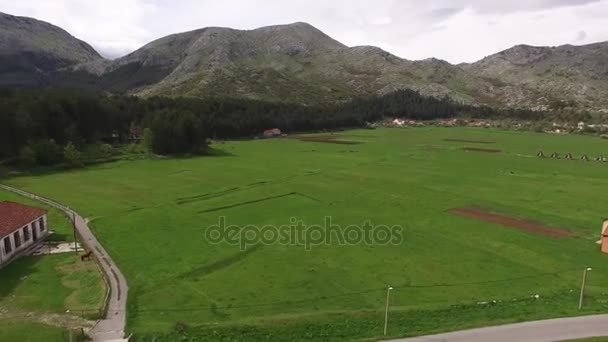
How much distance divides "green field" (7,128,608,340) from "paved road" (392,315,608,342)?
125 cm

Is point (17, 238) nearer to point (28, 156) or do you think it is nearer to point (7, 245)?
point (7, 245)

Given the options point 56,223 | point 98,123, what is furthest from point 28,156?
point 56,223

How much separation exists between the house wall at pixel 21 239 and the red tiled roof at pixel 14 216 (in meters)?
0.43

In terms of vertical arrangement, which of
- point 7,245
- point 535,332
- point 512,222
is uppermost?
point 7,245

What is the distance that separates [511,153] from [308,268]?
110342 mm

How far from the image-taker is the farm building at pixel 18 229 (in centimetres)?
4056

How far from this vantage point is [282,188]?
75.7 meters

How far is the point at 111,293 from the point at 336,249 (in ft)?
68.6

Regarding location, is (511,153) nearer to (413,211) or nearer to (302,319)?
(413,211)

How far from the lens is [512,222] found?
5725 cm

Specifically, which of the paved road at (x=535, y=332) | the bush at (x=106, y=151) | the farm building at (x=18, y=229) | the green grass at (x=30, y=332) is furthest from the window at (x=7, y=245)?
the bush at (x=106, y=151)

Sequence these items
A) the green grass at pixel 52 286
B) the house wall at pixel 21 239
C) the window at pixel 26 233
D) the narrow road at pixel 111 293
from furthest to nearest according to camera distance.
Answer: the window at pixel 26 233 → the house wall at pixel 21 239 → the green grass at pixel 52 286 → the narrow road at pixel 111 293

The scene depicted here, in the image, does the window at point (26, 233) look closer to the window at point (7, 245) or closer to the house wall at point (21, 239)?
the house wall at point (21, 239)

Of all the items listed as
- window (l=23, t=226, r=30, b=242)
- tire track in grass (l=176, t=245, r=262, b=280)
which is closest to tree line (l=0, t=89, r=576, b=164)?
window (l=23, t=226, r=30, b=242)
